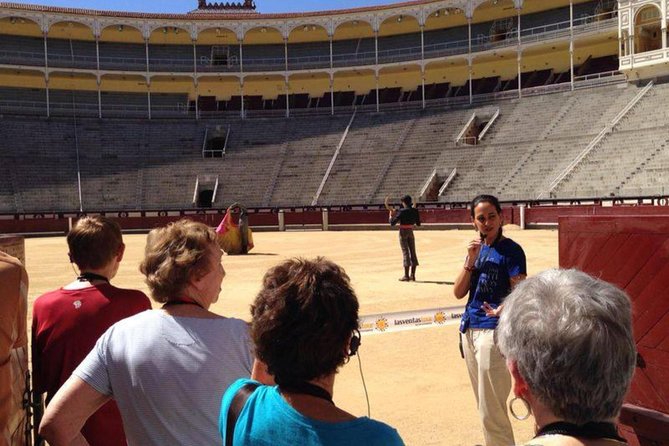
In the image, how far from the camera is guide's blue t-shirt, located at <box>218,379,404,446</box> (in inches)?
55.8

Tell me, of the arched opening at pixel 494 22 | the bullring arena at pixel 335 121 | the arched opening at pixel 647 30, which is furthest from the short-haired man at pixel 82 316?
the arched opening at pixel 494 22

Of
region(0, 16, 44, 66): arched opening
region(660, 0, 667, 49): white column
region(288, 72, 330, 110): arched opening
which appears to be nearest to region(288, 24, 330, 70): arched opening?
region(288, 72, 330, 110): arched opening

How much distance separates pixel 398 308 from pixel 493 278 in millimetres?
5351

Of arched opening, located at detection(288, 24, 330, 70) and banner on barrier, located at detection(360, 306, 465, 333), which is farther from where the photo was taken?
arched opening, located at detection(288, 24, 330, 70)

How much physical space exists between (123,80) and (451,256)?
34339 millimetres

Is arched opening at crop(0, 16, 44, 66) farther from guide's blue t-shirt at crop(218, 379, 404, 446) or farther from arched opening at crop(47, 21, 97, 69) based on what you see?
guide's blue t-shirt at crop(218, 379, 404, 446)

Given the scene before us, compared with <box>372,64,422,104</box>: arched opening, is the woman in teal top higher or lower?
lower

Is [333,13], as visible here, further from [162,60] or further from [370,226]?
[370,226]

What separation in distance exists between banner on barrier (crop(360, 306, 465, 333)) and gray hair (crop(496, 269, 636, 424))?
604 cm

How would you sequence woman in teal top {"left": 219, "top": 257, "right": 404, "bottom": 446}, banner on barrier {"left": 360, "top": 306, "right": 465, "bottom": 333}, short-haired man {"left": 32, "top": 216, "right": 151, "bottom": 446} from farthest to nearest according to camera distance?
banner on barrier {"left": 360, "top": 306, "right": 465, "bottom": 333}
short-haired man {"left": 32, "top": 216, "right": 151, "bottom": 446}
woman in teal top {"left": 219, "top": 257, "right": 404, "bottom": 446}

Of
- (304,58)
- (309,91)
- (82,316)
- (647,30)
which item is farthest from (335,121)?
(82,316)

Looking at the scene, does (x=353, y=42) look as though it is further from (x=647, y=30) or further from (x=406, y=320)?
(x=406, y=320)

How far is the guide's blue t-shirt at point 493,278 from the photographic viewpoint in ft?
12.1

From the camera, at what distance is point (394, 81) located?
4397 centimetres
